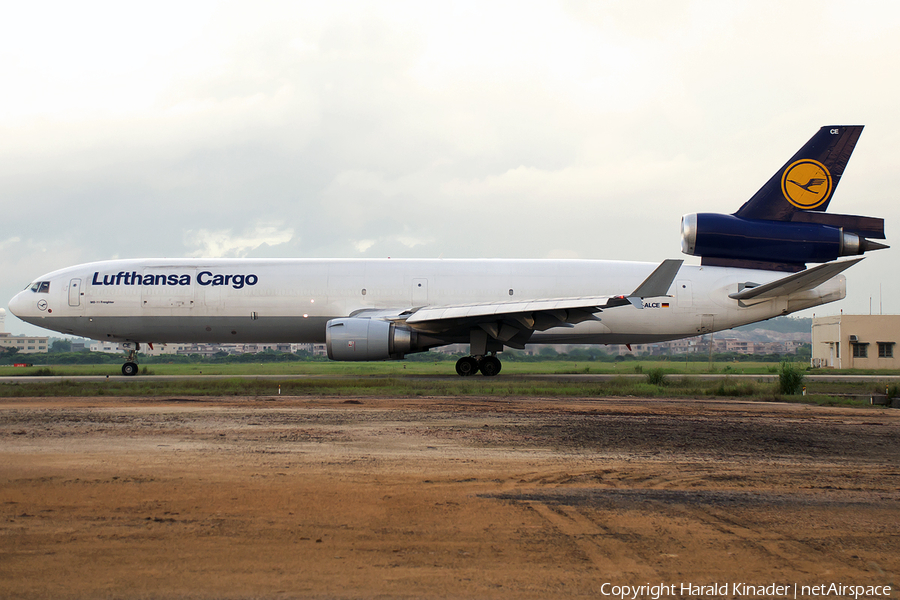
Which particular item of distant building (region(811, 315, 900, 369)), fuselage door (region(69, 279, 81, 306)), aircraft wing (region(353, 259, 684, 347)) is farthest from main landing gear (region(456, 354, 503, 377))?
distant building (region(811, 315, 900, 369))

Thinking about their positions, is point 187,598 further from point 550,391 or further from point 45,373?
point 45,373

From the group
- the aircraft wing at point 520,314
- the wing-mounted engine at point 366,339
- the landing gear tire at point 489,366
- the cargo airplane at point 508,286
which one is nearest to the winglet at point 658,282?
the aircraft wing at point 520,314

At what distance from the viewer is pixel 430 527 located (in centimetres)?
459

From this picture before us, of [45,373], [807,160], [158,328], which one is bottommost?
[45,373]

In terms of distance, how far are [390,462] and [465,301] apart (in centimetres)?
1468

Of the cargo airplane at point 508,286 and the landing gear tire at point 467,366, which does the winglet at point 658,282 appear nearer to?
the cargo airplane at point 508,286

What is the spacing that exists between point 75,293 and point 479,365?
46.8ft

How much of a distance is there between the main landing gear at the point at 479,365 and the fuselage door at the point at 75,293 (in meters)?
13.4

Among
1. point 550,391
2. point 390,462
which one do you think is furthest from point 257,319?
point 390,462

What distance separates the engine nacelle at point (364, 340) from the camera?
18734mm

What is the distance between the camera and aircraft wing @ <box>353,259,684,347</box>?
56.8ft

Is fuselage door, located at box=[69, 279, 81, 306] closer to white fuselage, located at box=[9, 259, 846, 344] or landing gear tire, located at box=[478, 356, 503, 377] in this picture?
white fuselage, located at box=[9, 259, 846, 344]

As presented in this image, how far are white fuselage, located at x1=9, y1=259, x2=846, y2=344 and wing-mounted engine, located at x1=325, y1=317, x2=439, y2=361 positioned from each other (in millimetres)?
2275

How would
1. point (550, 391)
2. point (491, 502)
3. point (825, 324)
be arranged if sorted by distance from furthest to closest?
point (825, 324) < point (550, 391) < point (491, 502)
